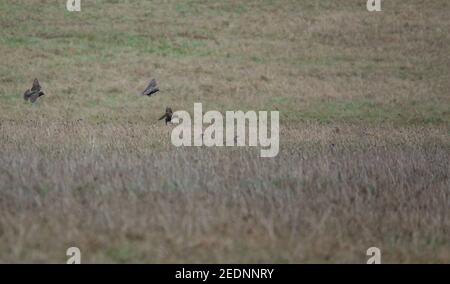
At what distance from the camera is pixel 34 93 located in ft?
80.6

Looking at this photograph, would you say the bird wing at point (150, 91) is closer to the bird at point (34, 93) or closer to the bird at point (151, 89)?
the bird at point (151, 89)

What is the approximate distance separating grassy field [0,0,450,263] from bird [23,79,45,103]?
0.47 m

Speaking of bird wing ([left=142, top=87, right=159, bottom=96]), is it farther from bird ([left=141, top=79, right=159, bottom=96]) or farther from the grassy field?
the grassy field

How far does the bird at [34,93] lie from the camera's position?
24.2m

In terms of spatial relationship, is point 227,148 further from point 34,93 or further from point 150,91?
point 150,91

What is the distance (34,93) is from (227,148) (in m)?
15.0

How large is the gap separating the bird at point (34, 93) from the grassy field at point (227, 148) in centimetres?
47

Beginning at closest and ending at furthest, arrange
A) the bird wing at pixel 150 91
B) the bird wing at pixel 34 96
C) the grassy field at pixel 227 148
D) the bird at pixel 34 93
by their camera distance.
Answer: the grassy field at pixel 227 148 < the bird at pixel 34 93 < the bird wing at pixel 34 96 < the bird wing at pixel 150 91

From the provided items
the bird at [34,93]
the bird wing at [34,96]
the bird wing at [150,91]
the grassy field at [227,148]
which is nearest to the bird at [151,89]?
the bird wing at [150,91]

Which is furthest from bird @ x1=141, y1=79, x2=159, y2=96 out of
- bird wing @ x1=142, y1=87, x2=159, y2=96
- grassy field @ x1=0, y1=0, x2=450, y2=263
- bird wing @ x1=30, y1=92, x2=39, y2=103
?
bird wing @ x1=30, y1=92, x2=39, y2=103

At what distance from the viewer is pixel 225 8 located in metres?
41.3

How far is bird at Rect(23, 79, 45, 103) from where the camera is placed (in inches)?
953

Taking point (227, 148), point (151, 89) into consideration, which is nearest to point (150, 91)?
point (151, 89)
